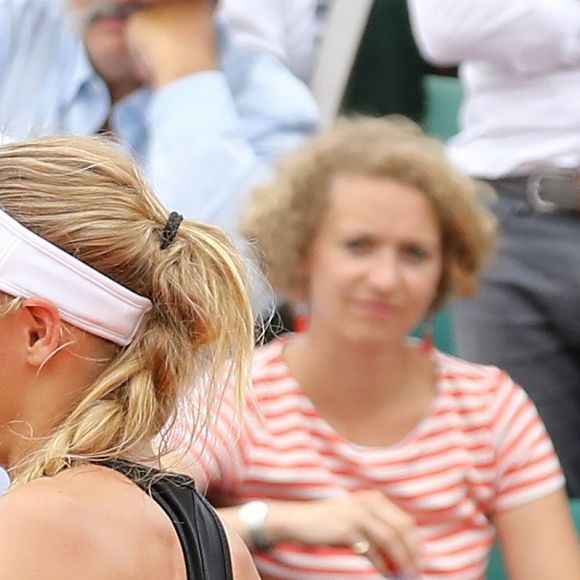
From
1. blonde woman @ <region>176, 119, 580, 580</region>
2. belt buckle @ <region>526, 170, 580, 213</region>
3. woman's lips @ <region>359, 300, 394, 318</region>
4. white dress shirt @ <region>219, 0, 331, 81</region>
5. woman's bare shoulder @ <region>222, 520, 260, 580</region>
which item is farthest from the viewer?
white dress shirt @ <region>219, 0, 331, 81</region>

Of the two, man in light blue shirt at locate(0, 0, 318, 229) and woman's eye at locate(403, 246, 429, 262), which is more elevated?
man in light blue shirt at locate(0, 0, 318, 229)

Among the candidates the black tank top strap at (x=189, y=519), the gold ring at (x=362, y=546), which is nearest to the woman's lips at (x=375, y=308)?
the gold ring at (x=362, y=546)

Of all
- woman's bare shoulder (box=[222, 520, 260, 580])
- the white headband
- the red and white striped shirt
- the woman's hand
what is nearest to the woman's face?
the red and white striped shirt

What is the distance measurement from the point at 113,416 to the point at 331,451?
74 centimetres

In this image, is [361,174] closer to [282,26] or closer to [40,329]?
[282,26]

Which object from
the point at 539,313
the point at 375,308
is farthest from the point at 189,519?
the point at 539,313

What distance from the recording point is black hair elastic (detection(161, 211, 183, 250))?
141cm

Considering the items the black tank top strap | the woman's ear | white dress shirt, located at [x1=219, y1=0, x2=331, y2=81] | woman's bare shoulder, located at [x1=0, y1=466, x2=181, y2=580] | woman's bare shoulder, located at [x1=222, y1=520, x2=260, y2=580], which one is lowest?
white dress shirt, located at [x1=219, y1=0, x2=331, y2=81]

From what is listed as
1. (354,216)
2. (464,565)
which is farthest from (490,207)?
(464,565)

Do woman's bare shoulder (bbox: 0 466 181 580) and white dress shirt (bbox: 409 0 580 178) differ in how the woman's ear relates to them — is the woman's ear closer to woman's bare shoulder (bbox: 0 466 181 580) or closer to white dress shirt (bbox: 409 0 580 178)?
woman's bare shoulder (bbox: 0 466 181 580)

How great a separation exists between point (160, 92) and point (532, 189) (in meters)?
0.62

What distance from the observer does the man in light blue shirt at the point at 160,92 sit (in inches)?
96.1

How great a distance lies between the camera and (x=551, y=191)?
243 cm

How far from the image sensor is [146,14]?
8.32 feet
